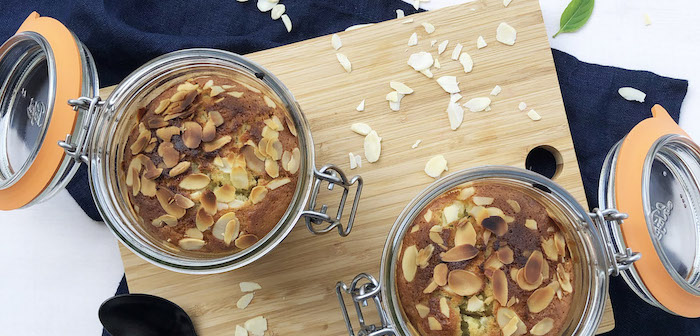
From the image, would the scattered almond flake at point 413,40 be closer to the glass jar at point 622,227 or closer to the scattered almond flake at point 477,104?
the scattered almond flake at point 477,104

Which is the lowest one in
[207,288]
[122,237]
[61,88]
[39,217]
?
[39,217]

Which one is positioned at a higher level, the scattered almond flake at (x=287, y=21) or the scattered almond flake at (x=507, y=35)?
the scattered almond flake at (x=507, y=35)

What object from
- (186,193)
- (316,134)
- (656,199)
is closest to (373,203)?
(316,134)

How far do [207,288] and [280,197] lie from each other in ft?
Answer: 1.26

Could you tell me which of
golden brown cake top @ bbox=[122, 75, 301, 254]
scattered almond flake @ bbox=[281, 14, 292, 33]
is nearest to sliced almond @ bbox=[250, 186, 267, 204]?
golden brown cake top @ bbox=[122, 75, 301, 254]

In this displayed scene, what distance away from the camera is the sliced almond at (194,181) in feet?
3.84

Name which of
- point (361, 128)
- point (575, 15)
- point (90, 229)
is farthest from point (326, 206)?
point (575, 15)

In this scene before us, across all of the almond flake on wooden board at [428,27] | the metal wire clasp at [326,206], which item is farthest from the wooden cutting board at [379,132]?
the metal wire clasp at [326,206]

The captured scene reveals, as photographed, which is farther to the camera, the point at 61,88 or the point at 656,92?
the point at 656,92

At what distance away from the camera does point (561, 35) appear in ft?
5.28

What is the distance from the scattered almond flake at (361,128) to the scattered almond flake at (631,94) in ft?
2.54

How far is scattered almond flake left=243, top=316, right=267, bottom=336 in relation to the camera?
1.38 m

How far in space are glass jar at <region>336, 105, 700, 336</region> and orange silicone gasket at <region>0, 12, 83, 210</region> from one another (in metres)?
0.72

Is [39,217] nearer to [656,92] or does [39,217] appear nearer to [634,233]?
[634,233]
